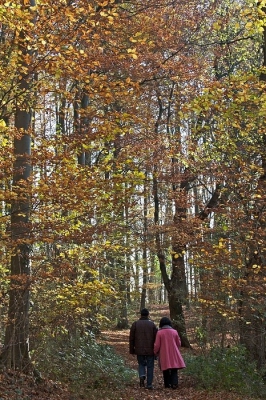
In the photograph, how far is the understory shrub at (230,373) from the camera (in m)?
9.76

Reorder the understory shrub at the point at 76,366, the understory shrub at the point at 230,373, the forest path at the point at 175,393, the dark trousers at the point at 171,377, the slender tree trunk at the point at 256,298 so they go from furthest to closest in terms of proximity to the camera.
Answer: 1. the dark trousers at the point at 171,377
2. the understory shrub at the point at 230,373
3. the slender tree trunk at the point at 256,298
4. the understory shrub at the point at 76,366
5. the forest path at the point at 175,393

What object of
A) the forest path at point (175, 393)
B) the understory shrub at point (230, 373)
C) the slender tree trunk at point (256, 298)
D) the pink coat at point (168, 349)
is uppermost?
the slender tree trunk at point (256, 298)

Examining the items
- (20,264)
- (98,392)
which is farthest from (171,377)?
(20,264)

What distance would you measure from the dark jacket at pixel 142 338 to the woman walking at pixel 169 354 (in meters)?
0.32

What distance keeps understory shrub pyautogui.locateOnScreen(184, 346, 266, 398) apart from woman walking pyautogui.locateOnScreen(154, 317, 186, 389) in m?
0.57

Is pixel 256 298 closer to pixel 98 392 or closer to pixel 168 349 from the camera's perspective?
pixel 168 349

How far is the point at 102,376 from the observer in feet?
33.3

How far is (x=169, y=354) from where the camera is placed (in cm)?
1053


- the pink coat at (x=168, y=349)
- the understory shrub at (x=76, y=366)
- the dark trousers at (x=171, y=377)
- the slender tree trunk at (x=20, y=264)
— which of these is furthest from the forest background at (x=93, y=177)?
the dark trousers at (x=171, y=377)

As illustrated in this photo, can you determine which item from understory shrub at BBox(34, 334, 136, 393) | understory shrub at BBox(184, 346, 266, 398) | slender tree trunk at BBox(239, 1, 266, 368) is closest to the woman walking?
understory shrub at BBox(184, 346, 266, 398)

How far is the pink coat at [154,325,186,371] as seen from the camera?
10.5 m

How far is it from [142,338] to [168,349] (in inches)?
31.2

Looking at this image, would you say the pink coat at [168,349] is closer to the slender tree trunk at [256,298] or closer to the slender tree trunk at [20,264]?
the slender tree trunk at [256,298]

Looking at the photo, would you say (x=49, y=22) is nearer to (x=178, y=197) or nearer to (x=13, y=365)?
(x=13, y=365)
